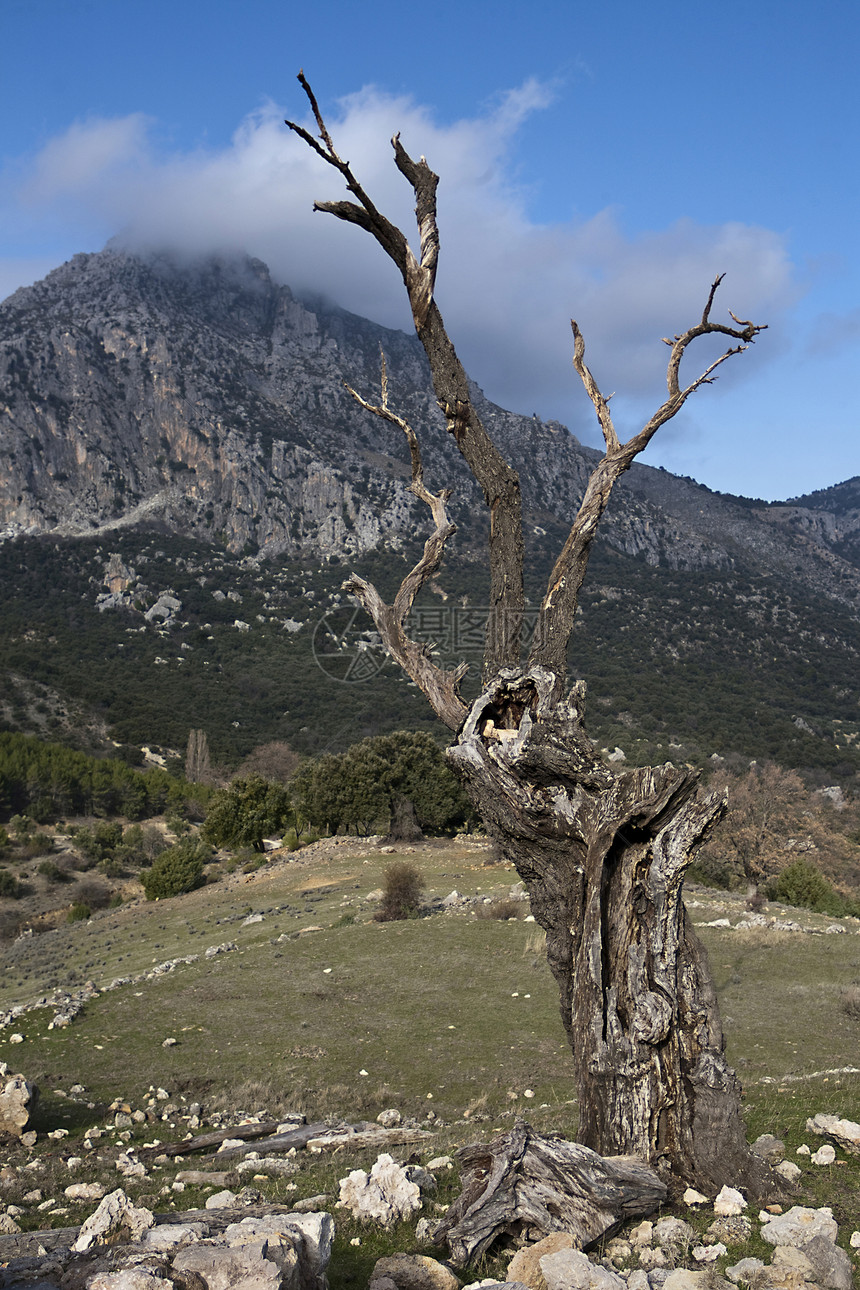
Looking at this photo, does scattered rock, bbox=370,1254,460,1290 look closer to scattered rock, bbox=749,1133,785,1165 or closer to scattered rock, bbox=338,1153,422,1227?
scattered rock, bbox=338,1153,422,1227

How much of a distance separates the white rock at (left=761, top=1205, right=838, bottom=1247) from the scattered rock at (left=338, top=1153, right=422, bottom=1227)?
5.50 feet

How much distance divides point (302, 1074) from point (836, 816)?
28.9m

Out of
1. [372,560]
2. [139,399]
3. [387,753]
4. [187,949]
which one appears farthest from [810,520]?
[187,949]

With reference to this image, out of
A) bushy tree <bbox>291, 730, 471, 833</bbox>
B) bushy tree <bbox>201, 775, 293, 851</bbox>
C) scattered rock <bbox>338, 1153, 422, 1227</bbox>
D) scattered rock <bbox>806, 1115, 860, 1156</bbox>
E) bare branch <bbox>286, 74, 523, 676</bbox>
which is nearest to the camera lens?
scattered rock <bbox>338, 1153, 422, 1227</bbox>

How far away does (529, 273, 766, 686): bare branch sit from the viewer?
17.3 ft

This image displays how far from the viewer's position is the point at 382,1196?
153 inches

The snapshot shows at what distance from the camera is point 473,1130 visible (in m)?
6.53

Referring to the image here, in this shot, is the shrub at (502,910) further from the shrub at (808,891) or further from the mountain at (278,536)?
the mountain at (278,536)

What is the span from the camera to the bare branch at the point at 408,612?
5223 mm

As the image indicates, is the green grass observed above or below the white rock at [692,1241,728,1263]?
Result: below

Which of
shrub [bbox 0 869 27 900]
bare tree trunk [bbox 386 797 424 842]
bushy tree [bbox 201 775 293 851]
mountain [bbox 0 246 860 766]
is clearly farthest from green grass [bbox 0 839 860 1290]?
mountain [bbox 0 246 860 766]

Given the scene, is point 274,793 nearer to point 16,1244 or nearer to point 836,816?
point 836,816

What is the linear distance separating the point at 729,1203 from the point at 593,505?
400 cm

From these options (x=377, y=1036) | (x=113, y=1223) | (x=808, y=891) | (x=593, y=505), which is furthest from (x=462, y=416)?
(x=808, y=891)
